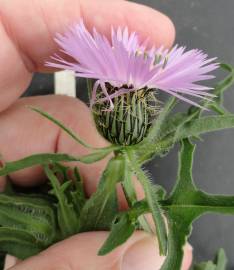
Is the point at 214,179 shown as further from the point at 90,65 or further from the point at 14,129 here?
the point at 90,65

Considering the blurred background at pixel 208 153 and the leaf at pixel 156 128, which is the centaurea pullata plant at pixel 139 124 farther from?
the blurred background at pixel 208 153

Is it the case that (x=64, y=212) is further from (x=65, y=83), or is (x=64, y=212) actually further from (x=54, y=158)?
(x=65, y=83)

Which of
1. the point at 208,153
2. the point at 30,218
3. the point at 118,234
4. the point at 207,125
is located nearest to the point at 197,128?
the point at 207,125

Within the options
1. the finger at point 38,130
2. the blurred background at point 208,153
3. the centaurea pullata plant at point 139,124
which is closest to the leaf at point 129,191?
the centaurea pullata plant at point 139,124

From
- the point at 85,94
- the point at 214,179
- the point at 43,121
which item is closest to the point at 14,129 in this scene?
the point at 43,121

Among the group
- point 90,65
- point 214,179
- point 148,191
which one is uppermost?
point 90,65

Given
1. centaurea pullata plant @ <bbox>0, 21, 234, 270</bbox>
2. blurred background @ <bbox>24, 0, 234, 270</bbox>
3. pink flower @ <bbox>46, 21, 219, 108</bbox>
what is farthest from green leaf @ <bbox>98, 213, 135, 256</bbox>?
blurred background @ <bbox>24, 0, 234, 270</bbox>
